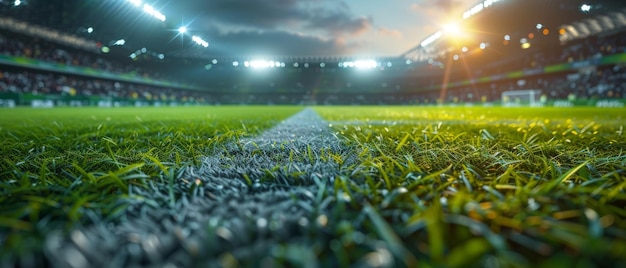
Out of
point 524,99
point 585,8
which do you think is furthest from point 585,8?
point 524,99

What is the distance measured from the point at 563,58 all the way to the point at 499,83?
811cm

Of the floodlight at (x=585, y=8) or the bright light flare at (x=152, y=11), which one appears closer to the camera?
the bright light flare at (x=152, y=11)

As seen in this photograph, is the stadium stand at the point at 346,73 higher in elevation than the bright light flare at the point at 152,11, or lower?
lower

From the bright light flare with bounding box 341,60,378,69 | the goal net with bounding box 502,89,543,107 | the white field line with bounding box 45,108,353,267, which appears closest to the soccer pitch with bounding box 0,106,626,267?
the white field line with bounding box 45,108,353,267

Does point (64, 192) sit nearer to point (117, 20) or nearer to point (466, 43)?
point (117, 20)

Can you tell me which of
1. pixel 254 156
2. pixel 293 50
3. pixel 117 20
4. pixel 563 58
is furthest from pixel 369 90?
pixel 254 156

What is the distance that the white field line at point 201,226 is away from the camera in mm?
519

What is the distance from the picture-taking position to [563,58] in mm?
29734

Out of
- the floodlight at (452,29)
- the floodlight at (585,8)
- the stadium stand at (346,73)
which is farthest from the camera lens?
the floodlight at (452,29)

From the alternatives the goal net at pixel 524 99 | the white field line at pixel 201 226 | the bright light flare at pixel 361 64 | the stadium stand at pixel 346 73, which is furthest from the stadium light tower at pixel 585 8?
the white field line at pixel 201 226

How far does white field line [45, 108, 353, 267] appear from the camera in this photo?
0.52 m

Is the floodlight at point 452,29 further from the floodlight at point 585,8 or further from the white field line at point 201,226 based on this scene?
the white field line at point 201,226

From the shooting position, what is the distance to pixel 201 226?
64 cm

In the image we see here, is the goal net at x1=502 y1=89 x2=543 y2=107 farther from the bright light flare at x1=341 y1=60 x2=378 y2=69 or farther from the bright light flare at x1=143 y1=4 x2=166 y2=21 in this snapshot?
the bright light flare at x1=143 y1=4 x2=166 y2=21
